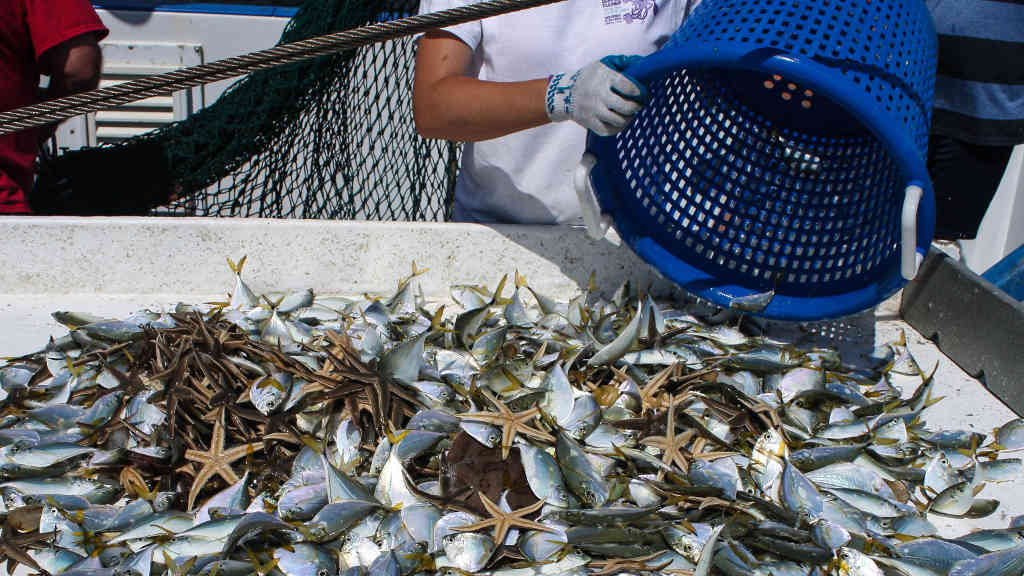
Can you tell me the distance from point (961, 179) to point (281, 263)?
132cm

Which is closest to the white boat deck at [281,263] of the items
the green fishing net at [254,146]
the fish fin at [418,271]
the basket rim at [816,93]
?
the fish fin at [418,271]

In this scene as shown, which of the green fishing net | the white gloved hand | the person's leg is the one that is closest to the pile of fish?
the white gloved hand

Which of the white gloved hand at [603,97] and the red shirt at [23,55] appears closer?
the white gloved hand at [603,97]

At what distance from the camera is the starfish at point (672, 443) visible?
0.83 meters

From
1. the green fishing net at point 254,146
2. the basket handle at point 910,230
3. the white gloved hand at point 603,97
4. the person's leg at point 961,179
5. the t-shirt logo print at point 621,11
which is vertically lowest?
the green fishing net at point 254,146

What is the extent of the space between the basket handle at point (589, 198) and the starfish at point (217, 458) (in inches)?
20.7

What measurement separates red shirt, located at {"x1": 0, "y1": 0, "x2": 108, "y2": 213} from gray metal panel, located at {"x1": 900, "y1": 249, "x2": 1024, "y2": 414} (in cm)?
171

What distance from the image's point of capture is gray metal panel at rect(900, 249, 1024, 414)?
3.63 ft

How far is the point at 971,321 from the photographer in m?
1.19

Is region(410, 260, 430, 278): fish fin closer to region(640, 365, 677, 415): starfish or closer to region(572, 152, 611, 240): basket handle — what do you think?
region(572, 152, 611, 240): basket handle

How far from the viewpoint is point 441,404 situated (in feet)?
3.01

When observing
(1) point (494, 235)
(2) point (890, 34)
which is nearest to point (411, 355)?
(1) point (494, 235)

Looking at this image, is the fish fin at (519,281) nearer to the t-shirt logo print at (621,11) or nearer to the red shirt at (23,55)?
the t-shirt logo print at (621,11)

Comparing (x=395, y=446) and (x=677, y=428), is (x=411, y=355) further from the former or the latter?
(x=677, y=428)
